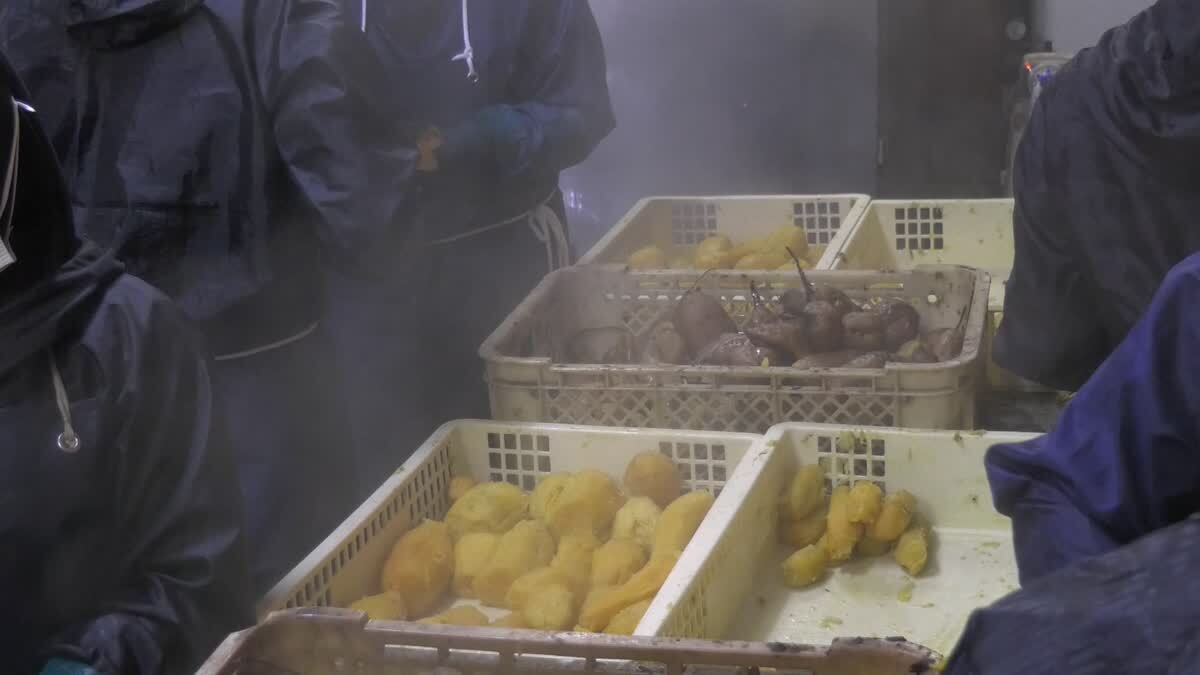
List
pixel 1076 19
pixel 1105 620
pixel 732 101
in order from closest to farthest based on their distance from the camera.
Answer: pixel 1105 620
pixel 1076 19
pixel 732 101

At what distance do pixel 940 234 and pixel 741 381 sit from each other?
1179 millimetres

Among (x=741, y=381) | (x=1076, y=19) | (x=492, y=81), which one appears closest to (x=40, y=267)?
(x=741, y=381)

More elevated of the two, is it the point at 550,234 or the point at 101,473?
the point at 101,473

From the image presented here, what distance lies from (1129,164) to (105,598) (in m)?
1.41

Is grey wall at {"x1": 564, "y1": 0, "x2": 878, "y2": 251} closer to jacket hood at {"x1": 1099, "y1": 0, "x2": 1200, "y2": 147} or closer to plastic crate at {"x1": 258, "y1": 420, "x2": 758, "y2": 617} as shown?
plastic crate at {"x1": 258, "y1": 420, "x2": 758, "y2": 617}

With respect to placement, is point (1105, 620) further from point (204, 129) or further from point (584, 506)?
point (204, 129)

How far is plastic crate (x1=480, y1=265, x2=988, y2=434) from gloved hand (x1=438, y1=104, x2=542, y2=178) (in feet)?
1.21

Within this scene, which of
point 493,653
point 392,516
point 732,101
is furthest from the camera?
point 732,101

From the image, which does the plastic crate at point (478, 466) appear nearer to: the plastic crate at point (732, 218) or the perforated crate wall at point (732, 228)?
the plastic crate at point (732, 218)

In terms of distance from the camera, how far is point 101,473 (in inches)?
55.6

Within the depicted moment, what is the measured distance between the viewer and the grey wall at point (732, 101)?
427cm

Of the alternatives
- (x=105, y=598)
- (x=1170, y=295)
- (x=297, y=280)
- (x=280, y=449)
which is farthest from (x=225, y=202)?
(x=1170, y=295)

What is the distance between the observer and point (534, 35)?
8.94 ft

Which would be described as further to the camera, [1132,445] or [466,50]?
[466,50]
